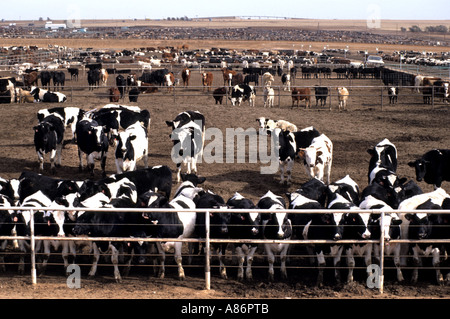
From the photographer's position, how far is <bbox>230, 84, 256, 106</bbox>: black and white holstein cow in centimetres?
2536

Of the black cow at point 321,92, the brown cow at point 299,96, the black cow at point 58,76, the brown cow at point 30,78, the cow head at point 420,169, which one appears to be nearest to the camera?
the cow head at point 420,169

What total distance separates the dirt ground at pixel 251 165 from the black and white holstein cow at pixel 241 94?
193cm

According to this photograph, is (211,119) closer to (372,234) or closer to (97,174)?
(97,174)

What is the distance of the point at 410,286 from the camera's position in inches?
324

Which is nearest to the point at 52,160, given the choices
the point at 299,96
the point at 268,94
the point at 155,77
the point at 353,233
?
the point at 353,233

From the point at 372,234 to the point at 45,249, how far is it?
4777 mm

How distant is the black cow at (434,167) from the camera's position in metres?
13.0

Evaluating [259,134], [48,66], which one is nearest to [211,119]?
[259,134]

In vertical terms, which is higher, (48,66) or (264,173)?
(48,66)

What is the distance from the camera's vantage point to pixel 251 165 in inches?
620

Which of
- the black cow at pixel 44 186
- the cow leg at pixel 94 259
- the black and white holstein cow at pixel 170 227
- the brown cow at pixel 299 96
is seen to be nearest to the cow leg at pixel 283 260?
the black and white holstein cow at pixel 170 227

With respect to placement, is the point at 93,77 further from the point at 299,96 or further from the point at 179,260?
the point at 179,260

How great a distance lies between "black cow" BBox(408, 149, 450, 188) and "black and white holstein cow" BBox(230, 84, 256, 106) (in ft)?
42.9

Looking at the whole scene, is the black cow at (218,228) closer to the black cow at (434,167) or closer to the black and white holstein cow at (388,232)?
the black and white holstein cow at (388,232)
